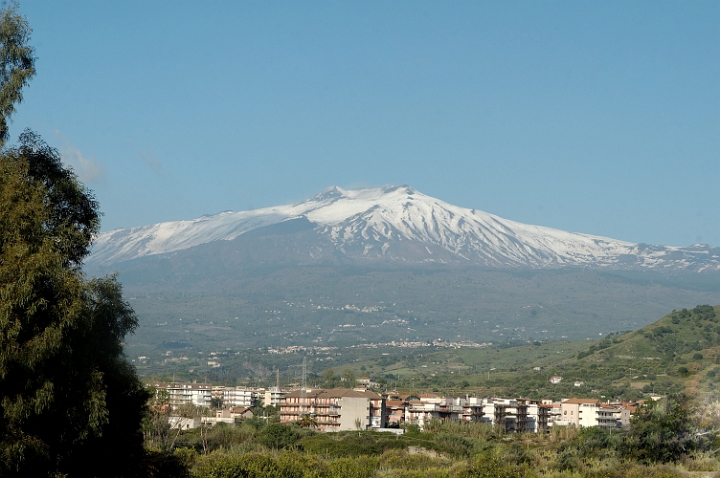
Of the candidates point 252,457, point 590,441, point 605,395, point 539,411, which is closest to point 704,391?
point 590,441

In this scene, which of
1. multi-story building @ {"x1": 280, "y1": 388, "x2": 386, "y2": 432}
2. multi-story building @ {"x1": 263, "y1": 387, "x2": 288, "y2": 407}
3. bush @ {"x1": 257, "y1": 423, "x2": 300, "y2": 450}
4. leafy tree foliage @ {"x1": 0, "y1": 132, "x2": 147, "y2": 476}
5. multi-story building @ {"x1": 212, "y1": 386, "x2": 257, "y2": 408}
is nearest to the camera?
leafy tree foliage @ {"x1": 0, "y1": 132, "x2": 147, "y2": 476}

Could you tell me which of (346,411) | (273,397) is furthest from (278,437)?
(273,397)

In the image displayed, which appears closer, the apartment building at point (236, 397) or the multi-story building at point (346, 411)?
the multi-story building at point (346, 411)

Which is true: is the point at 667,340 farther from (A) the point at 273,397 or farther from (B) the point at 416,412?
(B) the point at 416,412

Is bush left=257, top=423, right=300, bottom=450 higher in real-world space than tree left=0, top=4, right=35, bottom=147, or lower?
lower

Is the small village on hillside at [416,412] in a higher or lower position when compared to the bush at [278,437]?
higher

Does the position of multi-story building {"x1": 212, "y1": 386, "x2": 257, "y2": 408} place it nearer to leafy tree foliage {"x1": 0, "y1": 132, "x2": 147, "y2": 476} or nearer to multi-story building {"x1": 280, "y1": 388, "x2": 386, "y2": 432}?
multi-story building {"x1": 280, "y1": 388, "x2": 386, "y2": 432}

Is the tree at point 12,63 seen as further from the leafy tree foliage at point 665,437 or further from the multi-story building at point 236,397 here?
the multi-story building at point 236,397

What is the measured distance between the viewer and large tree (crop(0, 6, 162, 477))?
1191cm

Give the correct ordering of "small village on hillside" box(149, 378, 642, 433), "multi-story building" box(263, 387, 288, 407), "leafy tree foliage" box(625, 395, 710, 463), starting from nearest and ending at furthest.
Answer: "leafy tree foliage" box(625, 395, 710, 463) → "small village on hillside" box(149, 378, 642, 433) → "multi-story building" box(263, 387, 288, 407)

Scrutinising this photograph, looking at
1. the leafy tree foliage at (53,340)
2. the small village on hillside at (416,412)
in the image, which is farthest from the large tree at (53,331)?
the small village on hillside at (416,412)

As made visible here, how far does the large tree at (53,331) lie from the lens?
11.9 meters

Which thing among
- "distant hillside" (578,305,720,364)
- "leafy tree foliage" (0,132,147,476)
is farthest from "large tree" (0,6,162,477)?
"distant hillside" (578,305,720,364)

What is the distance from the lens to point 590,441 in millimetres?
36219
